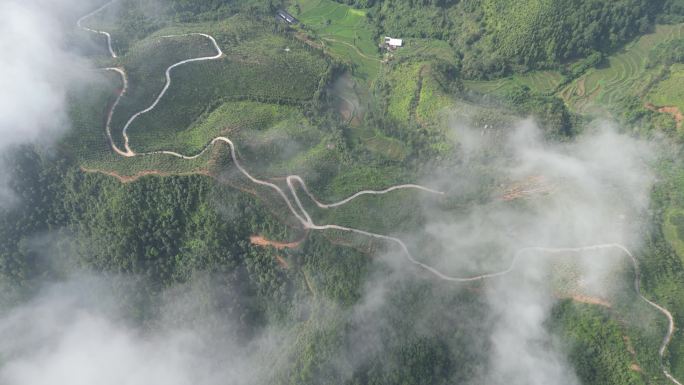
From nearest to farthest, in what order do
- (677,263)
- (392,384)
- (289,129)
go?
(392,384) → (677,263) → (289,129)

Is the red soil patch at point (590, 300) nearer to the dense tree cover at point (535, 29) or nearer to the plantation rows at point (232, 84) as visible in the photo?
the dense tree cover at point (535, 29)

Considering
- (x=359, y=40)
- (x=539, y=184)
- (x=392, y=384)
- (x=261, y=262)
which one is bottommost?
(x=392, y=384)

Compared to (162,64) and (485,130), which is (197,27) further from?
(485,130)

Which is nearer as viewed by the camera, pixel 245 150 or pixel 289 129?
pixel 245 150

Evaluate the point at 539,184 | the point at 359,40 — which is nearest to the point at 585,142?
the point at 539,184

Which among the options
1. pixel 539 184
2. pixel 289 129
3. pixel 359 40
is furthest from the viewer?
pixel 359 40

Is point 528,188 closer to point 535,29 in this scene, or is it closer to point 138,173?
point 535,29
